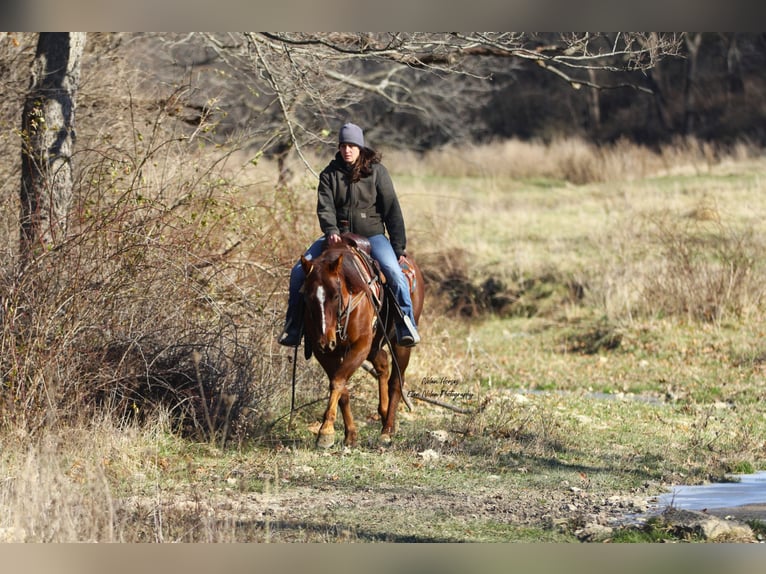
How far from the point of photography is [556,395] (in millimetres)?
16656

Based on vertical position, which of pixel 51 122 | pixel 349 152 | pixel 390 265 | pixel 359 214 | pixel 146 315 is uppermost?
pixel 51 122

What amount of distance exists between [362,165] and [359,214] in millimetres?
559

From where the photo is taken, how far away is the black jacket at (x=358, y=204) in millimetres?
12461

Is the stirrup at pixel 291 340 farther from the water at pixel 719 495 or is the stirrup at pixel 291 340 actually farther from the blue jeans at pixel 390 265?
the water at pixel 719 495

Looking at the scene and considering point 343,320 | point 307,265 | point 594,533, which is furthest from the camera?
point 343,320

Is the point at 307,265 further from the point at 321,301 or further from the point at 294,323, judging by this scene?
the point at 294,323

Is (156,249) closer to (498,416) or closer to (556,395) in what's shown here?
(498,416)

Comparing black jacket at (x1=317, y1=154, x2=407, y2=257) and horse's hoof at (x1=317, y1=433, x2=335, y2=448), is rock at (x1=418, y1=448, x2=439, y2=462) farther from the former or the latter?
black jacket at (x1=317, y1=154, x2=407, y2=257)

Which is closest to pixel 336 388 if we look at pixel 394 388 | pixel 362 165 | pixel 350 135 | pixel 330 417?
pixel 330 417

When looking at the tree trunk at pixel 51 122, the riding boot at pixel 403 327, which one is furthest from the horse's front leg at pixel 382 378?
the tree trunk at pixel 51 122

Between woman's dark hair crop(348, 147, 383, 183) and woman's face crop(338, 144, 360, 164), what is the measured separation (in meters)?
0.09

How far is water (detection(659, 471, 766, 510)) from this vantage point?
10413 mm

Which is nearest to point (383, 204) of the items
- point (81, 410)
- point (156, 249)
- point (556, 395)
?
point (156, 249)

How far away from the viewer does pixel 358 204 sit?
41.6 feet
